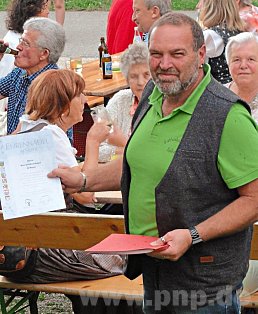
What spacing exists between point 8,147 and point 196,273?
103 cm

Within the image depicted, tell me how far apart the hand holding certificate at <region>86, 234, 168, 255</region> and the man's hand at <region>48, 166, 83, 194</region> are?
1.91 feet

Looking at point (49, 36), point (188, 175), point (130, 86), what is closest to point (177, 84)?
point (188, 175)

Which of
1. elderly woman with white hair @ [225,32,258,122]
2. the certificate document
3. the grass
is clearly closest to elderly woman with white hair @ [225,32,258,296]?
elderly woman with white hair @ [225,32,258,122]

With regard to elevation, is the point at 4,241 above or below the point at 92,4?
above

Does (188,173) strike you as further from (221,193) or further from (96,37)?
(96,37)

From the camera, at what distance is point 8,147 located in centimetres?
405

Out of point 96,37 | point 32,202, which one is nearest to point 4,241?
point 32,202

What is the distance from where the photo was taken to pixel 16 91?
266 inches

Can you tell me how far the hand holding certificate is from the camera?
3412mm

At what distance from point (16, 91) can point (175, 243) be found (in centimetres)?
355

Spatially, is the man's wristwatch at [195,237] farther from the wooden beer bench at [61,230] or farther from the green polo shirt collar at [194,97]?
the wooden beer bench at [61,230]

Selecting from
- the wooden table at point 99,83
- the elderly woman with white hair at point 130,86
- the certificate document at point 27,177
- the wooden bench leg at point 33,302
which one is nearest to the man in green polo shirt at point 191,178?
the certificate document at point 27,177

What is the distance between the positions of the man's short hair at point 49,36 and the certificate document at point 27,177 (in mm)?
2688

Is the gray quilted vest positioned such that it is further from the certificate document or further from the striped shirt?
the striped shirt
